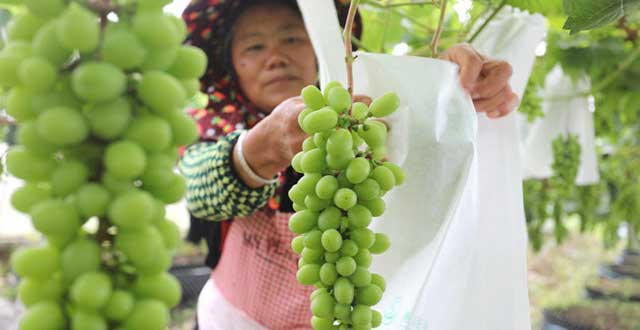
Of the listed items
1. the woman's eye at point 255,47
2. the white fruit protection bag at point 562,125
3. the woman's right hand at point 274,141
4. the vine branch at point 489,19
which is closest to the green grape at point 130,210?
the woman's right hand at point 274,141

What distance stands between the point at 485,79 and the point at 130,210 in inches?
16.2

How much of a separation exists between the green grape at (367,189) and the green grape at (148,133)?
152mm

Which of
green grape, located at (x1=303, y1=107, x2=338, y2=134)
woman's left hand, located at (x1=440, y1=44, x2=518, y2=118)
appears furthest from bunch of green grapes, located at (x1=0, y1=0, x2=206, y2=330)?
woman's left hand, located at (x1=440, y1=44, x2=518, y2=118)

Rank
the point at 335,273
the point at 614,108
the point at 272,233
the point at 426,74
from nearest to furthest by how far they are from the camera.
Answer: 1. the point at 335,273
2. the point at 426,74
3. the point at 272,233
4. the point at 614,108

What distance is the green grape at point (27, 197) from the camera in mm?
227

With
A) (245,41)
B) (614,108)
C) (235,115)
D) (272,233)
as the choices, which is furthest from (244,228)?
(614,108)

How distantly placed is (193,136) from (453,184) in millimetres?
284

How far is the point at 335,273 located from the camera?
34cm

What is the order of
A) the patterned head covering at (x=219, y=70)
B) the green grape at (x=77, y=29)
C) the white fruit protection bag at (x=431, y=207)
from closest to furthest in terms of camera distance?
the green grape at (x=77, y=29) < the white fruit protection bag at (x=431, y=207) < the patterned head covering at (x=219, y=70)

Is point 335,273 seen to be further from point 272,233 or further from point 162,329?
point 272,233

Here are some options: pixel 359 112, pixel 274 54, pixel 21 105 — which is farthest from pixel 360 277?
pixel 274 54

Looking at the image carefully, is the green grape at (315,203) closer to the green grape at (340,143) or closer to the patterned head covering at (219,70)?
the green grape at (340,143)

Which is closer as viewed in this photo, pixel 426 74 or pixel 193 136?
pixel 193 136

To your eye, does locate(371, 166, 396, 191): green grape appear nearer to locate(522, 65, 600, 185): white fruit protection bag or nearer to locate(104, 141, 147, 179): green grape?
locate(104, 141, 147, 179): green grape
